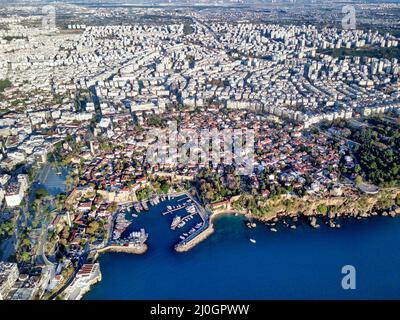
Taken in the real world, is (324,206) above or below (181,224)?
above

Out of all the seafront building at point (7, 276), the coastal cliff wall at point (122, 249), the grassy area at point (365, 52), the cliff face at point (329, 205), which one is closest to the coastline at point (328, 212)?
the cliff face at point (329, 205)

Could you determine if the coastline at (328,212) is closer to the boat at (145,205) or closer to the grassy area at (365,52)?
the boat at (145,205)

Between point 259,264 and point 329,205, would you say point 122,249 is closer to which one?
point 259,264

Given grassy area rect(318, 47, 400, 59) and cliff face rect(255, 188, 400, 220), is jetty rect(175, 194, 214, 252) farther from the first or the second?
grassy area rect(318, 47, 400, 59)

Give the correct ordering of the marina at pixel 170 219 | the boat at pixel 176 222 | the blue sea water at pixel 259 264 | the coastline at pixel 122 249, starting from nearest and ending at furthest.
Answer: the blue sea water at pixel 259 264, the coastline at pixel 122 249, the marina at pixel 170 219, the boat at pixel 176 222

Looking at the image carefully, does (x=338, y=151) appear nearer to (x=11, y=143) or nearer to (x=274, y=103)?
(x=274, y=103)

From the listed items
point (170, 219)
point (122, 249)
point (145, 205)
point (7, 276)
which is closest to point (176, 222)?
point (170, 219)
